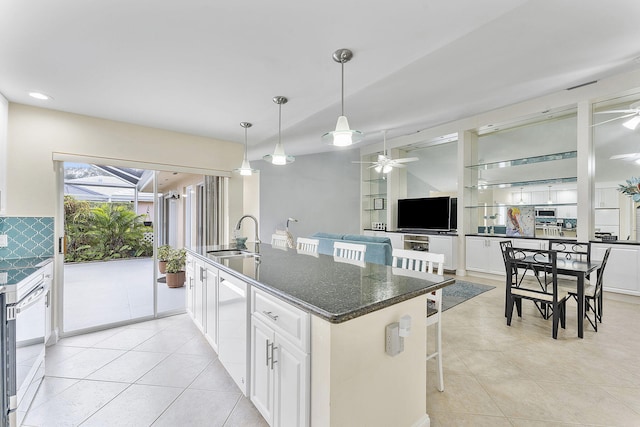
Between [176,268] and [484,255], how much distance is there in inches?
203

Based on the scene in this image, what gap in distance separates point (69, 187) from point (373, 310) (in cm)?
353

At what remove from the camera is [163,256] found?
3621 millimetres

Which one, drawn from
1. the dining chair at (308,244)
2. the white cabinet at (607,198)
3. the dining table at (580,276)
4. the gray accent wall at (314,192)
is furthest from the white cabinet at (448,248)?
the dining chair at (308,244)

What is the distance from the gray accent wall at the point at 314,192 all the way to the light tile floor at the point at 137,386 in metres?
4.67

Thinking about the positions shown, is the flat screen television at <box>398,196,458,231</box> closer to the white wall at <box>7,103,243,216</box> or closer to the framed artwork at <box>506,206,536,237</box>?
the framed artwork at <box>506,206,536,237</box>

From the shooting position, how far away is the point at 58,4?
1.51 meters

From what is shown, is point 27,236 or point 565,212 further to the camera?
point 565,212

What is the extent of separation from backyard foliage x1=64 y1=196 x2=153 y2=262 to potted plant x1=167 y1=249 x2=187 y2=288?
1.19 feet

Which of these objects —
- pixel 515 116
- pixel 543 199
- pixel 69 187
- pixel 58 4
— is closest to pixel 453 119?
pixel 515 116

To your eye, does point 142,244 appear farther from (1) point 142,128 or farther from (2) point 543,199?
(2) point 543,199

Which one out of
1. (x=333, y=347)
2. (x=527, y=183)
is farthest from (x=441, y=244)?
(x=333, y=347)

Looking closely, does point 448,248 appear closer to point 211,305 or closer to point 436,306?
point 436,306

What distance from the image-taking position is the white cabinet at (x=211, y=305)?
214 cm

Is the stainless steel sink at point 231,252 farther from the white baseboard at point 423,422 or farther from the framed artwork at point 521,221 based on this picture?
the framed artwork at point 521,221
